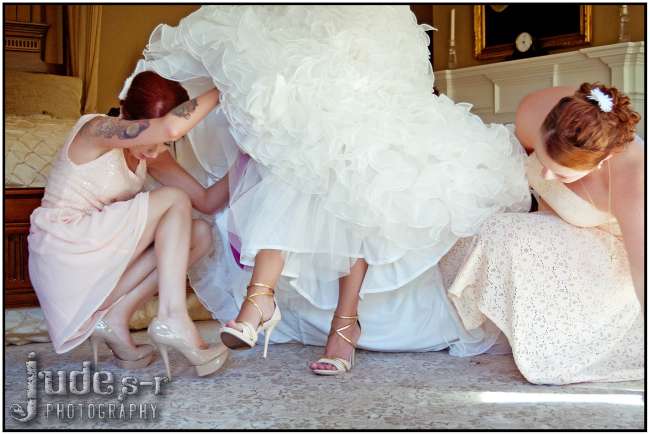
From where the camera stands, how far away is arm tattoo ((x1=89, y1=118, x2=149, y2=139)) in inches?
89.2

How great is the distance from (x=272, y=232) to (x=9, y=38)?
5044mm

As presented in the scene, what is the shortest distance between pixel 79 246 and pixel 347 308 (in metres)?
0.86

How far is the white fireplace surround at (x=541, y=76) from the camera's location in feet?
16.9

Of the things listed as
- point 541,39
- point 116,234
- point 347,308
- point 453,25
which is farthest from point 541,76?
point 116,234

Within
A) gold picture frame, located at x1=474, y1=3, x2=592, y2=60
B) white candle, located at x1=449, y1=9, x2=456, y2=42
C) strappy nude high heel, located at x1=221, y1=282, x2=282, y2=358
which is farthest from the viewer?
white candle, located at x1=449, y1=9, x2=456, y2=42

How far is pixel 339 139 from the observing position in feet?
7.27

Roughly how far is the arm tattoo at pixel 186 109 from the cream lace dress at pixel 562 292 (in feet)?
3.16

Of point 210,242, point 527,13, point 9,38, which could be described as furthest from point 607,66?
point 9,38

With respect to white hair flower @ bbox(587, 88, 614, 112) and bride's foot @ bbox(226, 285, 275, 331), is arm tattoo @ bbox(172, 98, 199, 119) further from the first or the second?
white hair flower @ bbox(587, 88, 614, 112)

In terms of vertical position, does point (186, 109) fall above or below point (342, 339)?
above

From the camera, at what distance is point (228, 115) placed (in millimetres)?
2283

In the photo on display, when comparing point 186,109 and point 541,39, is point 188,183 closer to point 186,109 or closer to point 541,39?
point 186,109

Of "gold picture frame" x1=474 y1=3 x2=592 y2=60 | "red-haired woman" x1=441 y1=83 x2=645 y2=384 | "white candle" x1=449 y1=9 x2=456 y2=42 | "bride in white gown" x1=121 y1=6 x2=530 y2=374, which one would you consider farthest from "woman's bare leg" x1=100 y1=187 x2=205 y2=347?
"white candle" x1=449 y1=9 x2=456 y2=42

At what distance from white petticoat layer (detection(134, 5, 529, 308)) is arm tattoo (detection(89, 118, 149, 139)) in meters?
0.20
